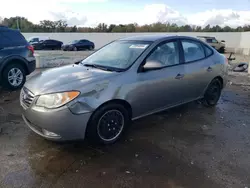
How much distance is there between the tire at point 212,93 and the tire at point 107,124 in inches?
92.5

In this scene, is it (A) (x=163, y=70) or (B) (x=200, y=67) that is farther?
(B) (x=200, y=67)

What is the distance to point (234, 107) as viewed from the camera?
5.39 metres

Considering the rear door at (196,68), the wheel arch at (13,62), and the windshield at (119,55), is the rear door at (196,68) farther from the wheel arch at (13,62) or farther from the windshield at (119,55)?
the wheel arch at (13,62)

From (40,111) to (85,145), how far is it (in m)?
0.87

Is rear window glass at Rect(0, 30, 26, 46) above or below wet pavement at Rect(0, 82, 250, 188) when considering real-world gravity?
above

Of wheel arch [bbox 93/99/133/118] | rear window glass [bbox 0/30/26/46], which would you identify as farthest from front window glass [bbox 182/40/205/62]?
rear window glass [bbox 0/30/26/46]

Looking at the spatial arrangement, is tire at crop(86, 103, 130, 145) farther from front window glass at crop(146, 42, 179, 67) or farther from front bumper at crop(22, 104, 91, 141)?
front window glass at crop(146, 42, 179, 67)

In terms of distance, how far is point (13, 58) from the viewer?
6.27 meters

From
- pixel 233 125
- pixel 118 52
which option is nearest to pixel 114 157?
pixel 118 52

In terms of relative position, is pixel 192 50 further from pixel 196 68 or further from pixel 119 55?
pixel 119 55

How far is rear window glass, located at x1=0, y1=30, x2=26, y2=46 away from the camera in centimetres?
621

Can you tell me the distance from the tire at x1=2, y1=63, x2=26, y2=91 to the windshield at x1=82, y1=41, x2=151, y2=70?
10.0 ft

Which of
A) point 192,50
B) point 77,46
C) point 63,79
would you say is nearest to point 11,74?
point 63,79

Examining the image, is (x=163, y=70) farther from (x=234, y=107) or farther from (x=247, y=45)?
(x=247, y=45)
